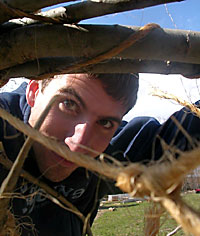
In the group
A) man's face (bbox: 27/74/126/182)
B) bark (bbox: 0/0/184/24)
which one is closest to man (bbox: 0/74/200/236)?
man's face (bbox: 27/74/126/182)

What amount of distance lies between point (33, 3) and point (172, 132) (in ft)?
1.88

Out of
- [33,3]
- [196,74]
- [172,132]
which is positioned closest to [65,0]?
[33,3]

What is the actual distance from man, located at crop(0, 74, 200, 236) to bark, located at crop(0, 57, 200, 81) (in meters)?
0.05

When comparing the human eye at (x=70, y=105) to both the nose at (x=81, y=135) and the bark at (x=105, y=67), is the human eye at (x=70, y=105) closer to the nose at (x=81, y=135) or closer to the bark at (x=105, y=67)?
the nose at (x=81, y=135)

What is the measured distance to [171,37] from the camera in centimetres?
22

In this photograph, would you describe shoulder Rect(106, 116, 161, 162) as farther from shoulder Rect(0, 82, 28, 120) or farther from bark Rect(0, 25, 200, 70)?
bark Rect(0, 25, 200, 70)

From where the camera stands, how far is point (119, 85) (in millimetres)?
455

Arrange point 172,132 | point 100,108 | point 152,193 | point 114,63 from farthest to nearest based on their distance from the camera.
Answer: point 172,132
point 100,108
point 114,63
point 152,193

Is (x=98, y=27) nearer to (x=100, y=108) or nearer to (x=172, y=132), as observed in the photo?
(x=100, y=108)

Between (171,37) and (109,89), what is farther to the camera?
(109,89)

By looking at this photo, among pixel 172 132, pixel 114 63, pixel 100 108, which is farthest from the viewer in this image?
pixel 172 132

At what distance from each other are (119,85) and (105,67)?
20cm

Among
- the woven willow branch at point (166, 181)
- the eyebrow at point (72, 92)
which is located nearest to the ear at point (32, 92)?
the eyebrow at point (72, 92)

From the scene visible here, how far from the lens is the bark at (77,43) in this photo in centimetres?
20
